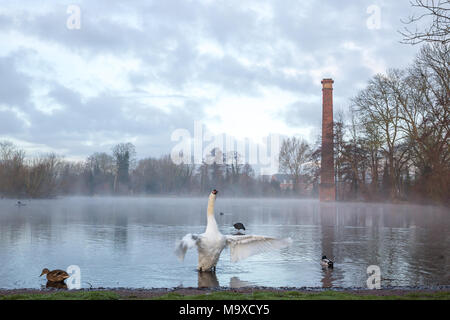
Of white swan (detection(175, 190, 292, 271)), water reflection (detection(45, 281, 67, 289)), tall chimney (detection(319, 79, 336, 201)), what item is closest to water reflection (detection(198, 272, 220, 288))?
white swan (detection(175, 190, 292, 271))

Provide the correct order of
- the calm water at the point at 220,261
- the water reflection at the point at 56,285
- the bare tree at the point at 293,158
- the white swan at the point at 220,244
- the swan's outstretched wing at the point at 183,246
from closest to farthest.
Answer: the swan's outstretched wing at the point at 183,246 < the water reflection at the point at 56,285 < the calm water at the point at 220,261 < the white swan at the point at 220,244 < the bare tree at the point at 293,158

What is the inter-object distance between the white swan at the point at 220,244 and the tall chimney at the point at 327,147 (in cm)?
5541

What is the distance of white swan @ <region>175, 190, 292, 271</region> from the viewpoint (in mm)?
10992

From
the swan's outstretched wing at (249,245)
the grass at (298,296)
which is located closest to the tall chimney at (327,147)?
the swan's outstretched wing at (249,245)

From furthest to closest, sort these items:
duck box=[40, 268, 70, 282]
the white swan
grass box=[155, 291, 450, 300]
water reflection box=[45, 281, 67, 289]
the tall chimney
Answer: the tall chimney → the white swan → duck box=[40, 268, 70, 282] → water reflection box=[45, 281, 67, 289] → grass box=[155, 291, 450, 300]

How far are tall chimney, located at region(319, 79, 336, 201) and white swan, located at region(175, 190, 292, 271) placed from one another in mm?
55406

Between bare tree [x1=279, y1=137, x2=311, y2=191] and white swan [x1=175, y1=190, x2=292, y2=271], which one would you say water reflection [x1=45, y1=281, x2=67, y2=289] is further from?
bare tree [x1=279, y1=137, x2=311, y2=191]

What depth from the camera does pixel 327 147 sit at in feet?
217

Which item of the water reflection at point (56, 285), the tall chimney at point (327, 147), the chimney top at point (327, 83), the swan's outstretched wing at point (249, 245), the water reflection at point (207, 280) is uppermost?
the chimney top at point (327, 83)

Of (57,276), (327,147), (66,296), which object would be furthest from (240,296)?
(327,147)

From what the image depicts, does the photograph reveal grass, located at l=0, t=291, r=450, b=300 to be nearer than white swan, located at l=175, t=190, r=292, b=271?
Yes

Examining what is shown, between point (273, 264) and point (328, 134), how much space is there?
54100 mm

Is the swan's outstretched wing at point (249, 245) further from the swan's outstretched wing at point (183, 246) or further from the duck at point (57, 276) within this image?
the duck at point (57, 276)

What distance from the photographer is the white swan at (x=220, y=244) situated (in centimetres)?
1099
